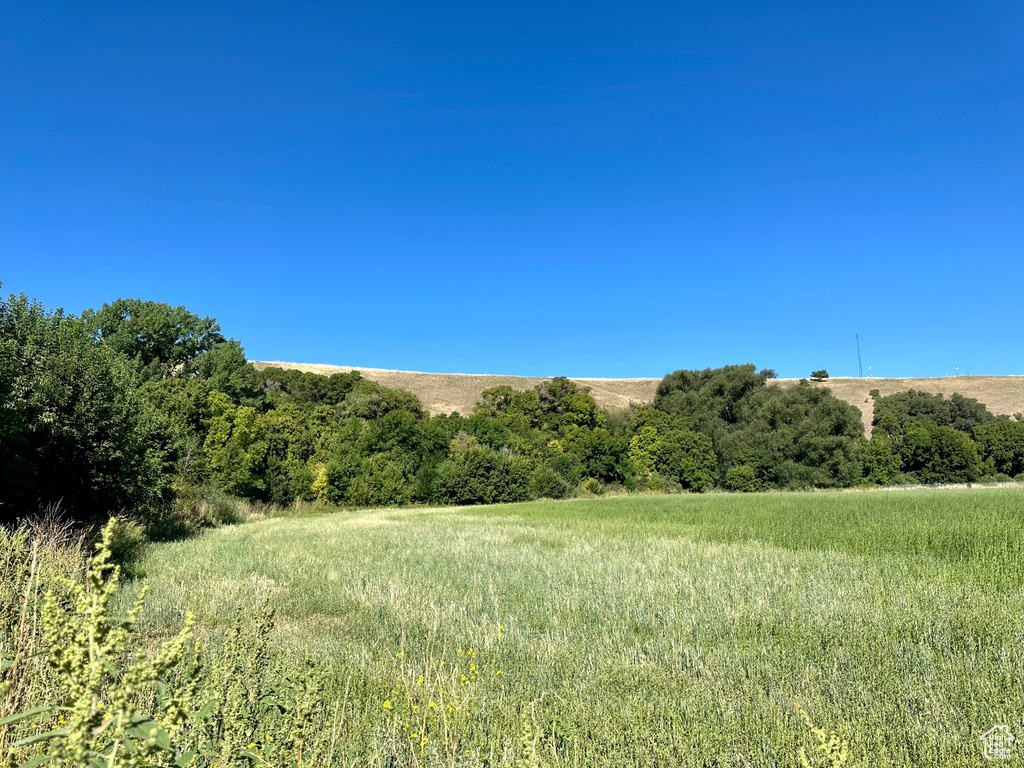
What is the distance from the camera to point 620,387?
9231 cm

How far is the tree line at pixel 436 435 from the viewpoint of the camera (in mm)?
21000

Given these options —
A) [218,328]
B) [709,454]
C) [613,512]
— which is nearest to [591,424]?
[709,454]

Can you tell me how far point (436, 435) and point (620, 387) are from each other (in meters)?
50.5

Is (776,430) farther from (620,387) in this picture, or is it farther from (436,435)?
(620,387)

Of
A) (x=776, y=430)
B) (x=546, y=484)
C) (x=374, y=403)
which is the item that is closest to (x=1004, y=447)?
(x=776, y=430)

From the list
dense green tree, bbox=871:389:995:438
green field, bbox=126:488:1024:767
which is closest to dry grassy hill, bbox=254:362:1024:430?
dense green tree, bbox=871:389:995:438

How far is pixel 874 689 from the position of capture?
4547 millimetres

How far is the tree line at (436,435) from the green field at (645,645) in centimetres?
1054

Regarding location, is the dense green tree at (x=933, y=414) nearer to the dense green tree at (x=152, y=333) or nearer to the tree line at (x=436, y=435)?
the tree line at (x=436, y=435)

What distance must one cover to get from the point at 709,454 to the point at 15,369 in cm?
5287

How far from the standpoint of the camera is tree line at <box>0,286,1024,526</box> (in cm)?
2100

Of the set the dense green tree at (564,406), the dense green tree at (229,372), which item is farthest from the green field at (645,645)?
the dense green tree at (564,406)

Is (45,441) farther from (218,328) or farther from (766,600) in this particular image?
(218,328)

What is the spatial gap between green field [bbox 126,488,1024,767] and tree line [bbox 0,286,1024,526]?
10540 millimetres
